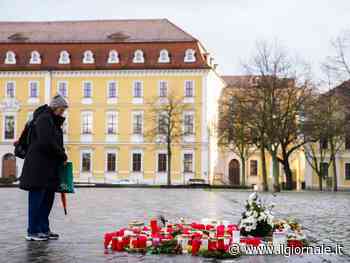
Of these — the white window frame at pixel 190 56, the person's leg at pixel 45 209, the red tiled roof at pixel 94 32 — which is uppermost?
the red tiled roof at pixel 94 32

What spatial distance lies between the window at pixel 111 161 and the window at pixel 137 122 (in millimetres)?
3195

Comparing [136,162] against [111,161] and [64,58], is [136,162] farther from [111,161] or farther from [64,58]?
[64,58]

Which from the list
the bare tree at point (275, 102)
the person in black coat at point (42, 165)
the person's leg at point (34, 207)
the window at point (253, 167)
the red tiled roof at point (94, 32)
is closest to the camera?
the person in black coat at point (42, 165)

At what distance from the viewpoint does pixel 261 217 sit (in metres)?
9.48

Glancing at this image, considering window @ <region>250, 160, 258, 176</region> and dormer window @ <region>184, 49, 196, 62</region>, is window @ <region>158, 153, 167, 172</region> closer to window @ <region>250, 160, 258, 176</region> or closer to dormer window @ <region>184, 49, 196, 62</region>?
dormer window @ <region>184, 49, 196, 62</region>

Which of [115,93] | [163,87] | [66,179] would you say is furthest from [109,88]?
[66,179]

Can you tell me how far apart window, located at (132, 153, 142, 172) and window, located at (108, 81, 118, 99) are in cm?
619

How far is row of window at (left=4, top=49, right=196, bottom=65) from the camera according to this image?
65.9 m

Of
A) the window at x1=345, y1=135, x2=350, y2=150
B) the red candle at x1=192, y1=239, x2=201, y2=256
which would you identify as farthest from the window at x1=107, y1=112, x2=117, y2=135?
the red candle at x1=192, y1=239, x2=201, y2=256

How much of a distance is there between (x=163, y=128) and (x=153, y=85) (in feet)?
22.5

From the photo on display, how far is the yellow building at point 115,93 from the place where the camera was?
2586 inches

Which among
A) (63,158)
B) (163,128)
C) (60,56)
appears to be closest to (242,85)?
(163,128)

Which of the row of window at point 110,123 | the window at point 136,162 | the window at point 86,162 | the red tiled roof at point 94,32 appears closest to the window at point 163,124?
the row of window at point 110,123

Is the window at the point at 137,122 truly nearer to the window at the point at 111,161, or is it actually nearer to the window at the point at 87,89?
the window at the point at 111,161
